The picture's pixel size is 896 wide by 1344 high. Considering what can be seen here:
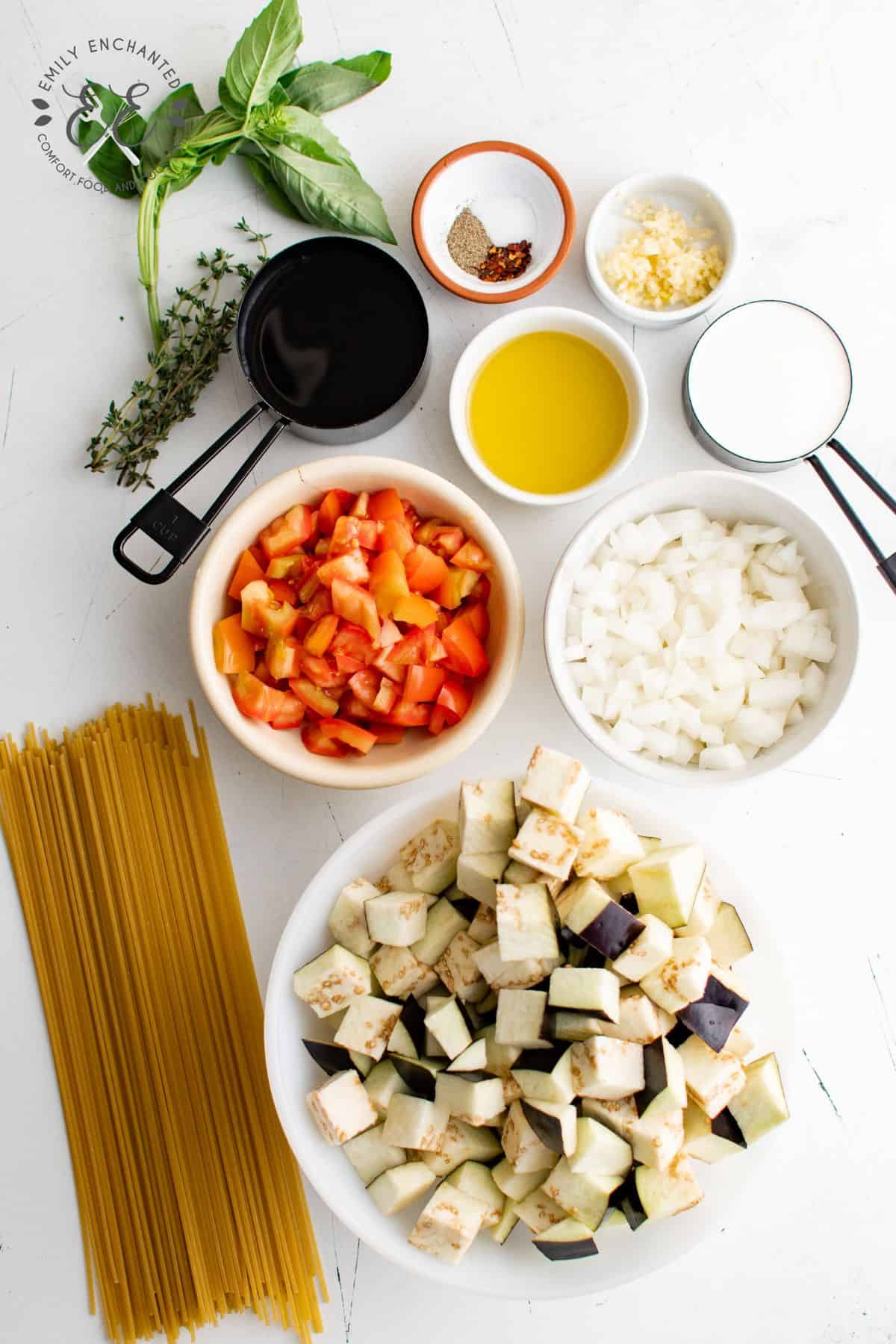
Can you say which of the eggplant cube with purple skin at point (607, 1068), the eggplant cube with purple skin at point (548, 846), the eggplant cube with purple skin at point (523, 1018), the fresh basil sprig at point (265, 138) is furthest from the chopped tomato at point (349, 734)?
the fresh basil sprig at point (265, 138)

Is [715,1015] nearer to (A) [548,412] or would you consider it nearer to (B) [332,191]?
(A) [548,412]

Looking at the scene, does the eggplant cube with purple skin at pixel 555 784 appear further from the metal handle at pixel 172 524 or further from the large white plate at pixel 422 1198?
the metal handle at pixel 172 524

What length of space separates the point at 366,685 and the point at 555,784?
365mm

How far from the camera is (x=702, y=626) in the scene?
1.57 metres

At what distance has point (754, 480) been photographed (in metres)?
1.50

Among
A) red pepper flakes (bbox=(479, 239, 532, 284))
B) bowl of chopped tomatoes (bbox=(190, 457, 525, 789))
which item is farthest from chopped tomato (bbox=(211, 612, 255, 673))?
red pepper flakes (bbox=(479, 239, 532, 284))

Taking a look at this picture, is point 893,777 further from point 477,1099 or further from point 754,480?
point 477,1099

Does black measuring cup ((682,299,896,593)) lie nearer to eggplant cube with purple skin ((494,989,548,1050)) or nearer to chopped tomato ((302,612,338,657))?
chopped tomato ((302,612,338,657))

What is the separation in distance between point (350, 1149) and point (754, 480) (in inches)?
47.3

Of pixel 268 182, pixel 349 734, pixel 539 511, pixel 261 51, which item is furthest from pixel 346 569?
pixel 261 51

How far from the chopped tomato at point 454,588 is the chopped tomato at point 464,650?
34 mm

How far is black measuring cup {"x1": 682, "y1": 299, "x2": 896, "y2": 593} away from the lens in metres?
1.64

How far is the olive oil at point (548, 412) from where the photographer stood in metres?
1.63

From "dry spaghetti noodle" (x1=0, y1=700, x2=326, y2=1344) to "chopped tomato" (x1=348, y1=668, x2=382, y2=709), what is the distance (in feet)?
1.23
